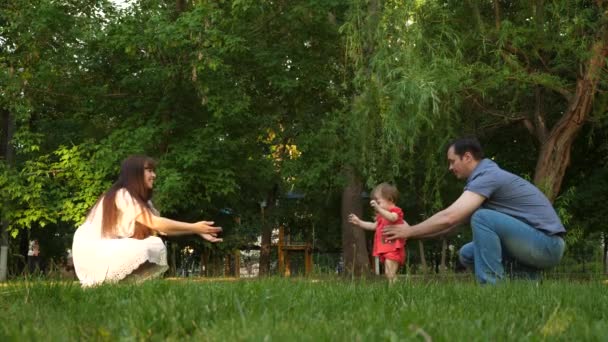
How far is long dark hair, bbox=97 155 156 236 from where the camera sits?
7305 mm

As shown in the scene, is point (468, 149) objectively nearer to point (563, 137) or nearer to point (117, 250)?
point (117, 250)

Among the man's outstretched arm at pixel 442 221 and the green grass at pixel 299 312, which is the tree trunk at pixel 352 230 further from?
the green grass at pixel 299 312

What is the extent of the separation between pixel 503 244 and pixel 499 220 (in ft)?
0.94

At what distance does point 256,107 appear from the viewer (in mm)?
22281

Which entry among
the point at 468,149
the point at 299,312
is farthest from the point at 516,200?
the point at 299,312

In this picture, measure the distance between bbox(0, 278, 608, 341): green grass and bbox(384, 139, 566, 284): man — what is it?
4.03 feet

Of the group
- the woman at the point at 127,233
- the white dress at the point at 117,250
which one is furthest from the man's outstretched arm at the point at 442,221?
the white dress at the point at 117,250

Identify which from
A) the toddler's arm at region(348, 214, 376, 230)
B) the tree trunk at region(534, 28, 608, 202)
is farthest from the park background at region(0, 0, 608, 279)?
the toddler's arm at region(348, 214, 376, 230)

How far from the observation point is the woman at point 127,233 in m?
7.05

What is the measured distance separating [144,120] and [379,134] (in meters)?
→ 8.45

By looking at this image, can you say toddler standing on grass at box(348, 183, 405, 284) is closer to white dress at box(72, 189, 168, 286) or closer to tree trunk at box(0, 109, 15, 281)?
white dress at box(72, 189, 168, 286)

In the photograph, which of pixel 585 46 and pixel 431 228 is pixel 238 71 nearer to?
pixel 585 46

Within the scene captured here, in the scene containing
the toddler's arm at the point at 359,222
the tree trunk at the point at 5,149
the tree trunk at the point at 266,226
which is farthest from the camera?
the tree trunk at the point at 266,226

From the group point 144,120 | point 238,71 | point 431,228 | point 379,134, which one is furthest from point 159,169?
point 431,228
